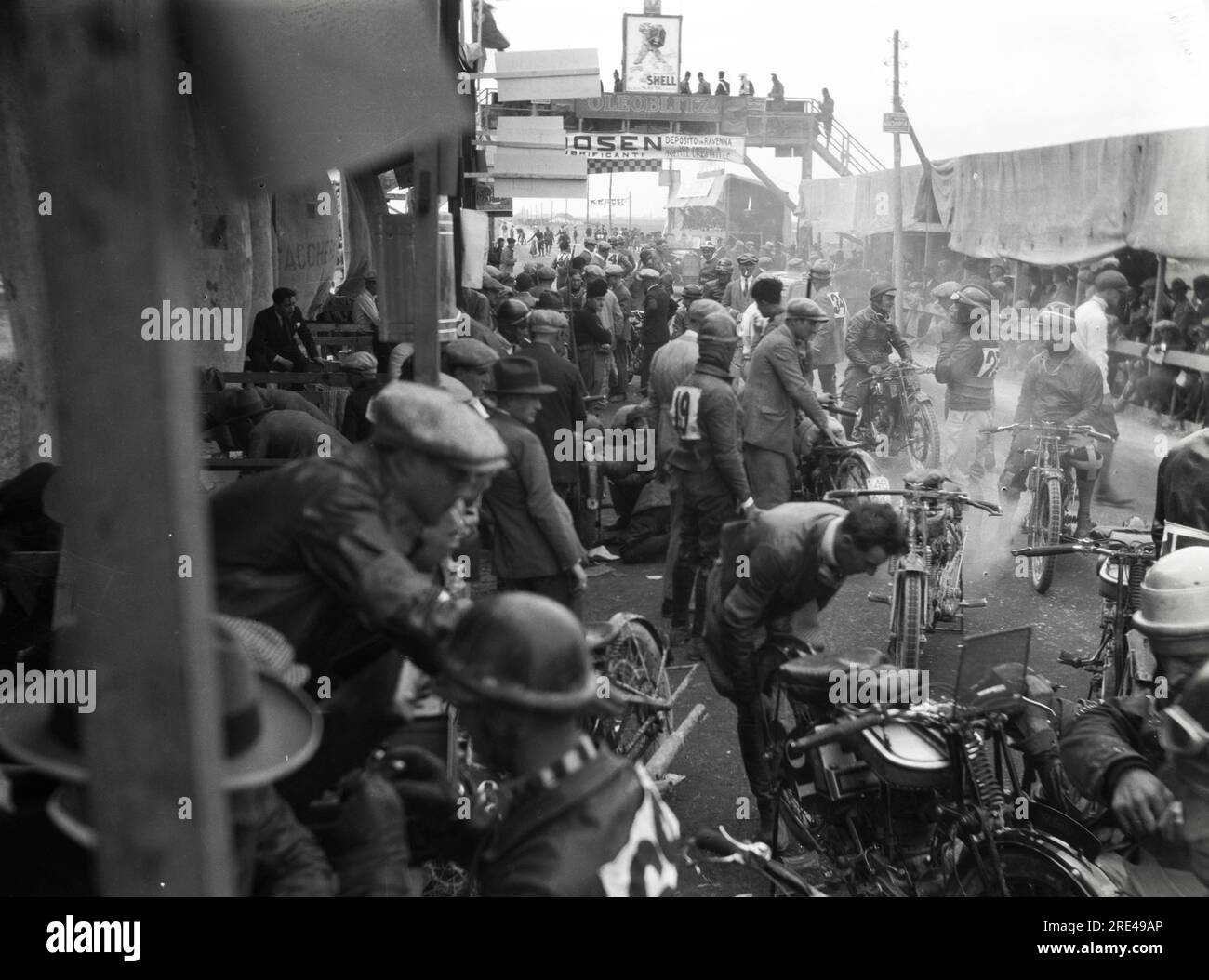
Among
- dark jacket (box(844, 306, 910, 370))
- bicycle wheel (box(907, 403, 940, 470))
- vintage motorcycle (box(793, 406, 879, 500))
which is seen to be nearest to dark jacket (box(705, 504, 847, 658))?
vintage motorcycle (box(793, 406, 879, 500))

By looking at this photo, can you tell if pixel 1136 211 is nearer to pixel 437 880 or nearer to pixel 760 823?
pixel 760 823

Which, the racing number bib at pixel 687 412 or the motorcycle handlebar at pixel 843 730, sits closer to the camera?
the motorcycle handlebar at pixel 843 730

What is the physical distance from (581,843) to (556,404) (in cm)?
628

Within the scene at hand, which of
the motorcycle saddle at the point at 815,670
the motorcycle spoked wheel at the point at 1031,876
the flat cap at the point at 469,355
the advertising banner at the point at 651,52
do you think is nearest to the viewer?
the motorcycle spoked wheel at the point at 1031,876

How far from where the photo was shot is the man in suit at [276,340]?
10273 millimetres

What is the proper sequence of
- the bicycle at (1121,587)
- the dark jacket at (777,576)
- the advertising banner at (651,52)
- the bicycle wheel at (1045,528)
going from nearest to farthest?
1. the dark jacket at (777,576)
2. the bicycle at (1121,587)
3. the bicycle wheel at (1045,528)
4. the advertising banner at (651,52)

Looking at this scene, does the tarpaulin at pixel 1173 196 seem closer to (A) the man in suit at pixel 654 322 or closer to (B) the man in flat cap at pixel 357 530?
(A) the man in suit at pixel 654 322

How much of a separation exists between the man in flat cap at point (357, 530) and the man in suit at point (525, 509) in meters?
2.57

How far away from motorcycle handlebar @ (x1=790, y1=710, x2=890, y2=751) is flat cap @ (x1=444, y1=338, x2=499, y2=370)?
3.53m

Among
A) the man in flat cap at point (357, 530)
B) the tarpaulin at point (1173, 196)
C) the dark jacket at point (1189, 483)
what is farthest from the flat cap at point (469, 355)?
the tarpaulin at point (1173, 196)

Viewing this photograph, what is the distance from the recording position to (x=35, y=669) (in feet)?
14.7

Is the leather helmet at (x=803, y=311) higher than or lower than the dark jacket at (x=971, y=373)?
higher
